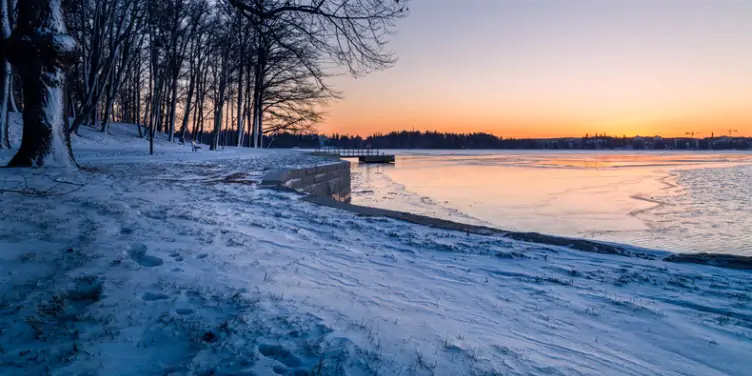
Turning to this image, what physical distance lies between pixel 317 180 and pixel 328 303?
410 inches

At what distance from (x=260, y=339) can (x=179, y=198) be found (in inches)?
190

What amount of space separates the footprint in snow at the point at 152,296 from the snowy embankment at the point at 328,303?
1 centimetres

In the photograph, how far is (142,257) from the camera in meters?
3.39

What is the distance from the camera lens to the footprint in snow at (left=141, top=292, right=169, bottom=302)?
2.61 metres

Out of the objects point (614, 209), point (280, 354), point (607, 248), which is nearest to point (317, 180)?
point (614, 209)

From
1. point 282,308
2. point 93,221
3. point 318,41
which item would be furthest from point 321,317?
point 318,41

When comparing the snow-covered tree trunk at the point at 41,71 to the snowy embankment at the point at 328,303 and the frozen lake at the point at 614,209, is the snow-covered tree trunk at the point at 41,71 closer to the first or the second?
the snowy embankment at the point at 328,303

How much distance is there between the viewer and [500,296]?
3260 millimetres

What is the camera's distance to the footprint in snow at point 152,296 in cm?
261

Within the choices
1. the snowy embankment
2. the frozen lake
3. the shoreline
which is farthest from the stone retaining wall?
the snowy embankment

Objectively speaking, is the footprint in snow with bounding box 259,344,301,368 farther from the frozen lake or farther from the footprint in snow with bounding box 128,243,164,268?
the frozen lake

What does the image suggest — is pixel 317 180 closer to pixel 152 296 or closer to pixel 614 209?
pixel 614 209

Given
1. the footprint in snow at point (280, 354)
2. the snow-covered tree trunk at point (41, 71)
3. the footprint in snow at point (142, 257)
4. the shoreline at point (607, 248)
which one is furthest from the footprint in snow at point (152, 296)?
the snow-covered tree trunk at point (41, 71)

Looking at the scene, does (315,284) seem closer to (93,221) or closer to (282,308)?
(282,308)
